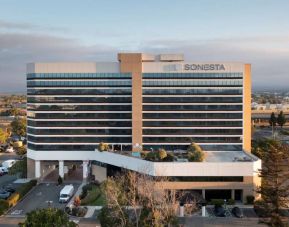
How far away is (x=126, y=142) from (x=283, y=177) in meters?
30.9

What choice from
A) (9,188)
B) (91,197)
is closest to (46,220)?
(91,197)

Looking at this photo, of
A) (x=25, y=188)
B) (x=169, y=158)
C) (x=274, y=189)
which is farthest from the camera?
(x=25, y=188)

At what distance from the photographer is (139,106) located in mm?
67625

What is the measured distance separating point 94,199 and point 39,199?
8.39 metres

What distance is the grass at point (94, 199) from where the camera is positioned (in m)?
54.1

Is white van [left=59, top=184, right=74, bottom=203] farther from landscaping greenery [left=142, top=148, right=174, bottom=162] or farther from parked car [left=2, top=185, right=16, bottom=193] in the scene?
landscaping greenery [left=142, top=148, right=174, bottom=162]

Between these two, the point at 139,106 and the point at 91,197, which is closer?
the point at 91,197

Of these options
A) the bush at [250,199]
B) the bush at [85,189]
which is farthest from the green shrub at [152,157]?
the bush at [250,199]

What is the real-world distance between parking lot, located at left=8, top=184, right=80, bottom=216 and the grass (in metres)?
3.10

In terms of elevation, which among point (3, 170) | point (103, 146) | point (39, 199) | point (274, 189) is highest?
point (103, 146)

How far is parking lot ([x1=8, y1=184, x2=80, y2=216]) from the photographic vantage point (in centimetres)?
5259

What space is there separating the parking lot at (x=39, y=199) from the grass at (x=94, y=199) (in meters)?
3.10

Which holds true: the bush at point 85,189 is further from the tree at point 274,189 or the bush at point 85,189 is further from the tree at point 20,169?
the tree at point 274,189

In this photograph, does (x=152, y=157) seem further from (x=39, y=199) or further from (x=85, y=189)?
(x=39, y=199)
